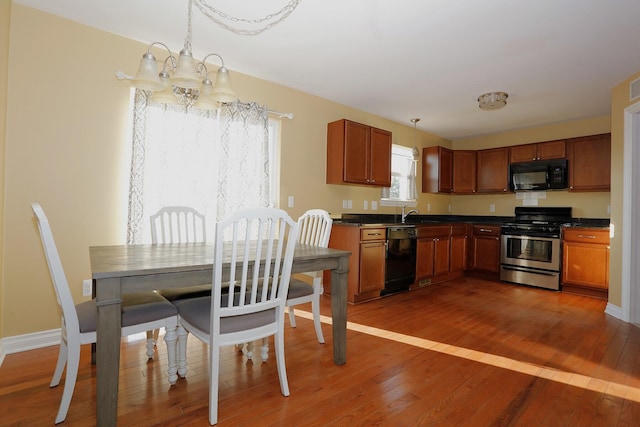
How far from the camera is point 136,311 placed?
1669 mm

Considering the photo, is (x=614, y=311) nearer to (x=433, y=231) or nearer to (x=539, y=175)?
(x=433, y=231)

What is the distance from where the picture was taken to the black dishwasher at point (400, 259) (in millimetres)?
3891

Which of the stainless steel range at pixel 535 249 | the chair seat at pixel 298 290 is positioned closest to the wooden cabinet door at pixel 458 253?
the stainless steel range at pixel 535 249

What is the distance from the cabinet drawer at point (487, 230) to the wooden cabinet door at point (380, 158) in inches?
71.7

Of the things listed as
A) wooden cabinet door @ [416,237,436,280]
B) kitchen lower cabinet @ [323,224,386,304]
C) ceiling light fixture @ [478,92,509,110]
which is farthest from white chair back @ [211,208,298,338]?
ceiling light fixture @ [478,92,509,110]

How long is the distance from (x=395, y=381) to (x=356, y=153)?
8.78ft

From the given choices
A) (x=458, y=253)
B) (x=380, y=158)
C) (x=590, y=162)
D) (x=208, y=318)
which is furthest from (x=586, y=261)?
(x=208, y=318)

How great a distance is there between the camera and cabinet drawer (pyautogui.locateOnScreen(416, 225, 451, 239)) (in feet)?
14.1

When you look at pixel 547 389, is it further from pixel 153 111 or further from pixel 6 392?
pixel 153 111

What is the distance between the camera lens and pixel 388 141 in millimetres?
4375

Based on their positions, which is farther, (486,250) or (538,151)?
(486,250)

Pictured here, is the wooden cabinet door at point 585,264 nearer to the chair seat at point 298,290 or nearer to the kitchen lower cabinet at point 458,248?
the kitchen lower cabinet at point 458,248

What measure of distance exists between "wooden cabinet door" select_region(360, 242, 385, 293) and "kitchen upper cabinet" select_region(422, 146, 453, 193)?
2133 mm

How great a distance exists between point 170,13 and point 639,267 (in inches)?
187
